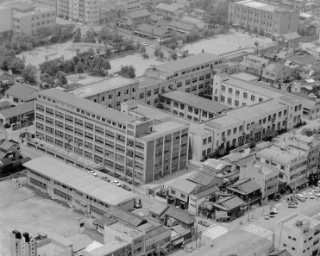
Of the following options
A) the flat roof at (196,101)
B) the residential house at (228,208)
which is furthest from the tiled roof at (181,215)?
the flat roof at (196,101)

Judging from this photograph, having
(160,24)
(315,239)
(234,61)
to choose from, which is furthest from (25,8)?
(315,239)

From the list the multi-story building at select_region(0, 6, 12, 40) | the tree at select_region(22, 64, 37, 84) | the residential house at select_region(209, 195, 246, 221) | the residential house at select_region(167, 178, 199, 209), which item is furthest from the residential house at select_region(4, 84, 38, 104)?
the residential house at select_region(209, 195, 246, 221)

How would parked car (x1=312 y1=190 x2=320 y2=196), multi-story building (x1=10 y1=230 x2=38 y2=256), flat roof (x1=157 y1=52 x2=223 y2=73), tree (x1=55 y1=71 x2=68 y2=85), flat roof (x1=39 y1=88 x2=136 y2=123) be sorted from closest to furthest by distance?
1. multi-story building (x1=10 y1=230 x2=38 y2=256)
2. parked car (x1=312 y1=190 x2=320 y2=196)
3. flat roof (x1=39 y1=88 x2=136 y2=123)
4. flat roof (x1=157 y1=52 x2=223 y2=73)
5. tree (x1=55 y1=71 x2=68 y2=85)

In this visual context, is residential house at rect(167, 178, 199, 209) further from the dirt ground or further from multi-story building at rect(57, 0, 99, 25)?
multi-story building at rect(57, 0, 99, 25)

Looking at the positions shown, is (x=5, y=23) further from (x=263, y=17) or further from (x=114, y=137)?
(x=114, y=137)

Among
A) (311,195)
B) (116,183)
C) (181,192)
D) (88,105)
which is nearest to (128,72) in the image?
(88,105)

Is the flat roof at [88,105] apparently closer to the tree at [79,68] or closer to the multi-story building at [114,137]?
the multi-story building at [114,137]
